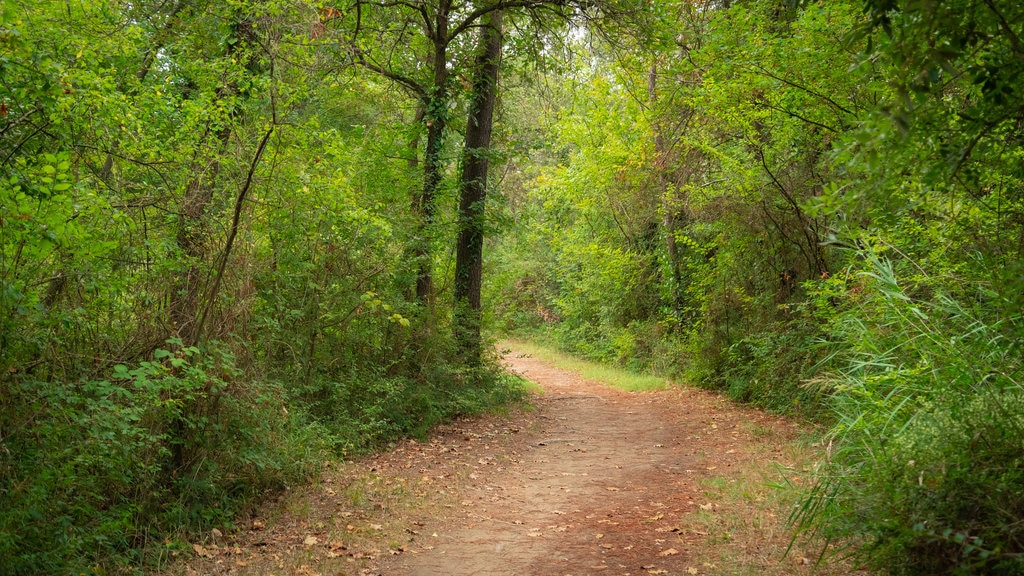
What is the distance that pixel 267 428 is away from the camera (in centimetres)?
720

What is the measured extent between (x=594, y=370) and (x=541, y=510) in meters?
14.1

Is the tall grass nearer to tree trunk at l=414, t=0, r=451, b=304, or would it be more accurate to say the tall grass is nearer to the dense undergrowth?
the dense undergrowth

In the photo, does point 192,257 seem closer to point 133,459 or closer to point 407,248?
point 133,459

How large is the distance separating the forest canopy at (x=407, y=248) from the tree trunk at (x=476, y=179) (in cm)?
6

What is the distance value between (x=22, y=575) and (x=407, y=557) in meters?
2.64

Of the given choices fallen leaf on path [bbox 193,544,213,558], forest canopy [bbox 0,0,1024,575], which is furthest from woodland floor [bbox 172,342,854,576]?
forest canopy [bbox 0,0,1024,575]

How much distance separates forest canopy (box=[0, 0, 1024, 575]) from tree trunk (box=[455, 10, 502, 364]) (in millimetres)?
59

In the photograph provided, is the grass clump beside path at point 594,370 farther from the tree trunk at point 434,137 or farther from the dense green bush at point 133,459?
the dense green bush at point 133,459

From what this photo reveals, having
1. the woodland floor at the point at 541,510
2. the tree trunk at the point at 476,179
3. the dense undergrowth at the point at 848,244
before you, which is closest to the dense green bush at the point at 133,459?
the woodland floor at the point at 541,510

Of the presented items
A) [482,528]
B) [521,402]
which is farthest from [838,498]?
[521,402]

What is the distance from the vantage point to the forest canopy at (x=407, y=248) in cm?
430

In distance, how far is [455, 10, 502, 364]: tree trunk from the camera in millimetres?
12770

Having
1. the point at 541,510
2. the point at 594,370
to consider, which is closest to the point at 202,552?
the point at 541,510

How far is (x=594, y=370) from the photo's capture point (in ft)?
69.7
